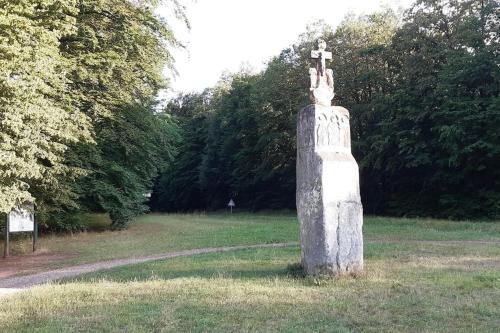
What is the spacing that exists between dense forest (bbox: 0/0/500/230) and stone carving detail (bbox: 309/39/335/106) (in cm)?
699

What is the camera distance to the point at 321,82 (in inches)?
432

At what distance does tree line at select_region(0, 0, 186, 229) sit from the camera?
13.3m

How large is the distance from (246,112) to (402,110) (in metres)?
19.5

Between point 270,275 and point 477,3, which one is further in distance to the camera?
point 477,3

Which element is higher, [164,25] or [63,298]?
[164,25]

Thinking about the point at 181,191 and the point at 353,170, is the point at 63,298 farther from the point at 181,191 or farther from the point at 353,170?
the point at 181,191

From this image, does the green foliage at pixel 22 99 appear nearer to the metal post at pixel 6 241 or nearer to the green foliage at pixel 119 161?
the metal post at pixel 6 241

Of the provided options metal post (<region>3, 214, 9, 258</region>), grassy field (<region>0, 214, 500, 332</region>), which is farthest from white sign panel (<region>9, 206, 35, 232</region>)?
grassy field (<region>0, 214, 500, 332</region>)

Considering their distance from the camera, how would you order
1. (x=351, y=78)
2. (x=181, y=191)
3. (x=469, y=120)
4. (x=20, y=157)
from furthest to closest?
(x=181, y=191)
(x=351, y=78)
(x=469, y=120)
(x=20, y=157)

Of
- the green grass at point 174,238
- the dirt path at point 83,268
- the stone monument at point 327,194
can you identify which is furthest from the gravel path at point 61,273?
the stone monument at point 327,194

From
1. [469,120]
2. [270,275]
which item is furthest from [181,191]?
[270,275]

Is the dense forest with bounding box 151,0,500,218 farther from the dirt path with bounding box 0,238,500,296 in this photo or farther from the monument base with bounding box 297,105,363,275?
the monument base with bounding box 297,105,363,275

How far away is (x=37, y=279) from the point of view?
41.6ft

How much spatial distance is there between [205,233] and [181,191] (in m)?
39.5
